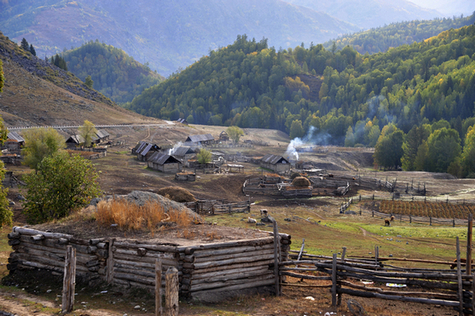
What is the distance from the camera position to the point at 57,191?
22.5 m

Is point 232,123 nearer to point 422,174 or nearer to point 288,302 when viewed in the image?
point 422,174

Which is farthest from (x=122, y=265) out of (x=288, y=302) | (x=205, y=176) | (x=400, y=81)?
(x=400, y=81)

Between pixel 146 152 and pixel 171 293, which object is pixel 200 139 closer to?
pixel 146 152

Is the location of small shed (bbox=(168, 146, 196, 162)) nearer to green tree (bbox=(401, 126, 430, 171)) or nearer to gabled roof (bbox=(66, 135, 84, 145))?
gabled roof (bbox=(66, 135, 84, 145))

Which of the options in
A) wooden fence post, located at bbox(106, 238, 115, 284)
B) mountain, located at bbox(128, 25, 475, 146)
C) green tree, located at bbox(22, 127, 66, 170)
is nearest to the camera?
wooden fence post, located at bbox(106, 238, 115, 284)

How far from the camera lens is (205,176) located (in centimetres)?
5941

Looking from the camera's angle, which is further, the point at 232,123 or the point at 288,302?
the point at 232,123

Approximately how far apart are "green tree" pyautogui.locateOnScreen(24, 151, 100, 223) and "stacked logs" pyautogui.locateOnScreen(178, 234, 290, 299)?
461 inches

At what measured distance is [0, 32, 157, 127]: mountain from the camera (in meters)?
92.1

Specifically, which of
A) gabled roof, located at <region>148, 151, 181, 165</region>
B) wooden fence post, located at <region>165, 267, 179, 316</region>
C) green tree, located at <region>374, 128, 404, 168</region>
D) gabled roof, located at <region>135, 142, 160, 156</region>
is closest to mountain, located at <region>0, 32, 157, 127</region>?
gabled roof, located at <region>135, 142, 160, 156</region>

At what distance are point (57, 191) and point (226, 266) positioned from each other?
1348 cm

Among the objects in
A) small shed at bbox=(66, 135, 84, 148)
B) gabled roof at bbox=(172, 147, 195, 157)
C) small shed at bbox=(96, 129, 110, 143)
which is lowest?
gabled roof at bbox=(172, 147, 195, 157)

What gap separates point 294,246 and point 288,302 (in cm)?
1068

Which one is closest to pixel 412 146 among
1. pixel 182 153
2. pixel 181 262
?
pixel 182 153
